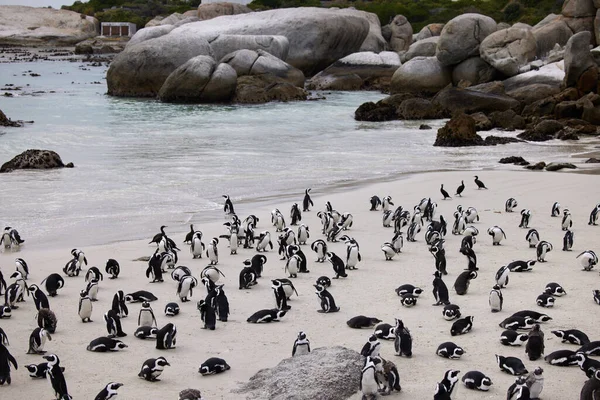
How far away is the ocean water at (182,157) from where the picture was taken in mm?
13352

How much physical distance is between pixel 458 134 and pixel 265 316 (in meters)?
14.9

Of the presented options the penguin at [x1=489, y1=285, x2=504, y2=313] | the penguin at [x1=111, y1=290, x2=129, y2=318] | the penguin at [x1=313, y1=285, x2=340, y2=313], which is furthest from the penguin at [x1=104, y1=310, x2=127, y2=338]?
the penguin at [x1=489, y1=285, x2=504, y2=313]

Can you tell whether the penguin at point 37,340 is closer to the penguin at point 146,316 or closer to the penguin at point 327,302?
the penguin at point 146,316

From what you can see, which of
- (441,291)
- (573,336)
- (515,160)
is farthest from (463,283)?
(515,160)

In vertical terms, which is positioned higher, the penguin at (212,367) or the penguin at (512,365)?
the penguin at (512,365)

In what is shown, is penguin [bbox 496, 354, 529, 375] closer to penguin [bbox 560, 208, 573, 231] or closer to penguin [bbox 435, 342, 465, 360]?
penguin [bbox 435, 342, 465, 360]

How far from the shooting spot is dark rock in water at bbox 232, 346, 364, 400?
5836 millimetres

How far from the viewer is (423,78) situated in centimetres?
3544

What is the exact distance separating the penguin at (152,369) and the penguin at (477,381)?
216cm

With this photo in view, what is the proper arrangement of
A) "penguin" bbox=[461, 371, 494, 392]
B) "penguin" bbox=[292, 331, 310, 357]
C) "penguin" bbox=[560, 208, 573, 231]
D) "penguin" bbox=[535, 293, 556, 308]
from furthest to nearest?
1. "penguin" bbox=[560, 208, 573, 231]
2. "penguin" bbox=[535, 293, 556, 308]
3. "penguin" bbox=[292, 331, 310, 357]
4. "penguin" bbox=[461, 371, 494, 392]

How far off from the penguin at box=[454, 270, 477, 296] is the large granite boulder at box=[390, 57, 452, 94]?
2726 cm

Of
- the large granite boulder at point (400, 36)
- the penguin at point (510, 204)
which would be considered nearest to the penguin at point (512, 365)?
the penguin at point (510, 204)

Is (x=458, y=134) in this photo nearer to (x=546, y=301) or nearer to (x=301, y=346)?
(x=546, y=301)

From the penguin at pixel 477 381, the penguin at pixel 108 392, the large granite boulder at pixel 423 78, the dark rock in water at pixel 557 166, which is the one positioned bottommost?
the penguin at pixel 108 392
